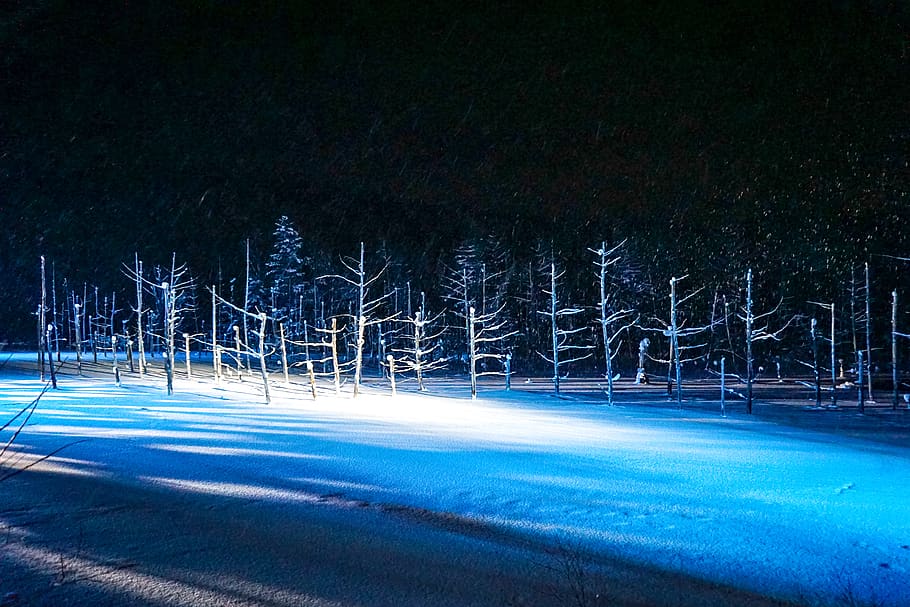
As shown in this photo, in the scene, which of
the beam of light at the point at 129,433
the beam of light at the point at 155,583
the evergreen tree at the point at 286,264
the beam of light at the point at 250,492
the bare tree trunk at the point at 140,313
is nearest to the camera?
the beam of light at the point at 155,583

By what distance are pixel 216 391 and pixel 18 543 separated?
26.3 m

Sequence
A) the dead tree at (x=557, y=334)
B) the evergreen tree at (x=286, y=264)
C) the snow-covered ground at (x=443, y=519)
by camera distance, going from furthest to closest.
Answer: the evergreen tree at (x=286, y=264) < the dead tree at (x=557, y=334) < the snow-covered ground at (x=443, y=519)

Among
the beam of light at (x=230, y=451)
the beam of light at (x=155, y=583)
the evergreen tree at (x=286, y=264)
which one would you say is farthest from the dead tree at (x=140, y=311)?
the beam of light at (x=155, y=583)

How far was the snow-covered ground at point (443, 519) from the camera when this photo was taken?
6926 mm

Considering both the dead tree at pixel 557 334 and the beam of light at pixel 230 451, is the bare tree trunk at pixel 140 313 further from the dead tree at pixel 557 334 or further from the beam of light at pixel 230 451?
the dead tree at pixel 557 334

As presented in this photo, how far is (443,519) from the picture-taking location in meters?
9.67

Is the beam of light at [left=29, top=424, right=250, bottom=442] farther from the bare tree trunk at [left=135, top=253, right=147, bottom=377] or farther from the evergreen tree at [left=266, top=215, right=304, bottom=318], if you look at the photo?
the evergreen tree at [left=266, top=215, right=304, bottom=318]

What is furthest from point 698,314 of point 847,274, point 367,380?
point 367,380

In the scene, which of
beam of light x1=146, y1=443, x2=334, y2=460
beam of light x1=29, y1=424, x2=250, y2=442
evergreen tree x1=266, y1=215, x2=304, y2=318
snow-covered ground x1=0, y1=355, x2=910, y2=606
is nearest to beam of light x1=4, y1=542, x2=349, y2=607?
snow-covered ground x1=0, y1=355, x2=910, y2=606

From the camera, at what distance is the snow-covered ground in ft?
22.7

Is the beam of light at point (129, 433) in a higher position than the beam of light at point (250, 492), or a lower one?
lower

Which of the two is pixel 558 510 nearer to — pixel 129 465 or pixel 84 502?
pixel 84 502

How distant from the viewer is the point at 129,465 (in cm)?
1328

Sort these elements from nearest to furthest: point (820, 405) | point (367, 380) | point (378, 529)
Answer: point (378, 529)
point (820, 405)
point (367, 380)
